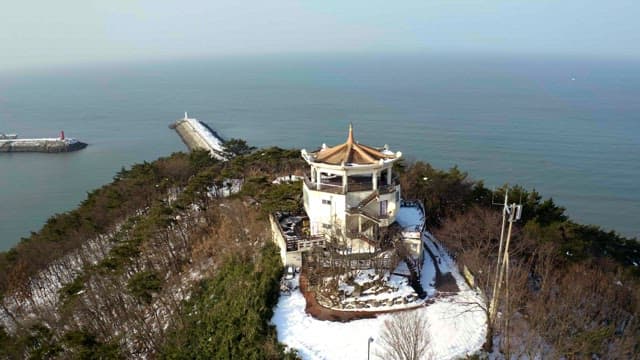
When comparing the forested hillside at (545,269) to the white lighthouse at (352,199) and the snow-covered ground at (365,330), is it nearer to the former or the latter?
the snow-covered ground at (365,330)

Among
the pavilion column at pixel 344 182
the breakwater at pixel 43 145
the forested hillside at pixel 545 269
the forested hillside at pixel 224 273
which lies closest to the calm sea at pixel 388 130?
the breakwater at pixel 43 145

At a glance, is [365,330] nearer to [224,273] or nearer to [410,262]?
[410,262]

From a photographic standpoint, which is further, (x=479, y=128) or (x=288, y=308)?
(x=479, y=128)

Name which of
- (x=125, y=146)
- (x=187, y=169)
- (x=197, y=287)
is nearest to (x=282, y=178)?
(x=187, y=169)

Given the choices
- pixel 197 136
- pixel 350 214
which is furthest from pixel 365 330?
pixel 197 136

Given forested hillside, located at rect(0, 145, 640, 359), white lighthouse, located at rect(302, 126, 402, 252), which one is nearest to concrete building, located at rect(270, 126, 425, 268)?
white lighthouse, located at rect(302, 126, 402, 252)

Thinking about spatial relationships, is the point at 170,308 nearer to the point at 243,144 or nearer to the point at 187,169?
the point at 187,169

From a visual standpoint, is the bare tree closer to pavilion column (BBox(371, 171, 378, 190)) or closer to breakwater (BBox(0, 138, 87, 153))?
pavilion column (BBox(371, 171, 378, 190))
